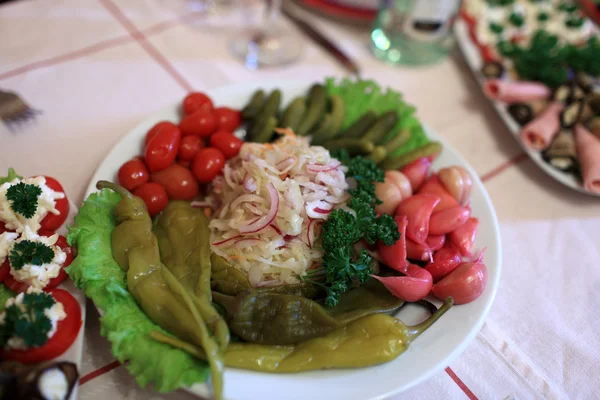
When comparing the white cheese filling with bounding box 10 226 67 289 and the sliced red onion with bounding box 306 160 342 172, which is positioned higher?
the white cheese filling with bounding box 10 226 67 289

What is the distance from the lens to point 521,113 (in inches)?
97.1

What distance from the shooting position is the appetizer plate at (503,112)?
2.23 metres

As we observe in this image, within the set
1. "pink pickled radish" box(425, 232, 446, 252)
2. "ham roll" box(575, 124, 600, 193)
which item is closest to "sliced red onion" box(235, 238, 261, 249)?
"pink pickled radish" box(425, 232, 446, 252)

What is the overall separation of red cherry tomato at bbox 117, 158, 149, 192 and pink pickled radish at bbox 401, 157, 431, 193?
1.07 metres

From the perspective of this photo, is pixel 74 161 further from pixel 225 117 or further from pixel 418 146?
pixel 418 146

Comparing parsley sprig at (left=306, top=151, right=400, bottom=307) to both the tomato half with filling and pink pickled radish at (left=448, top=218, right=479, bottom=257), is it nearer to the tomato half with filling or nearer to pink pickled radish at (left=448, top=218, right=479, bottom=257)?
pink pickled radish at (left=448, top=218, right=479, bottom=257)

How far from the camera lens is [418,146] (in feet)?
7.00

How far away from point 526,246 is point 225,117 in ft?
4.81

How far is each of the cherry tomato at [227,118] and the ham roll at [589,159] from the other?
5.42 feet

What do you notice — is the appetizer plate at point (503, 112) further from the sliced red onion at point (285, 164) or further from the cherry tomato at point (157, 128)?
the cherry tomato at point (157, 128)

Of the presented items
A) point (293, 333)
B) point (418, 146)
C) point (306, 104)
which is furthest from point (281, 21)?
point (293, 333)

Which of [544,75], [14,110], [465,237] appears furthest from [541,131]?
[14,110]

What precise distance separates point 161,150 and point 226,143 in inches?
10.8

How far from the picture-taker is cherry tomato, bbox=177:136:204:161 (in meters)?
1.94
